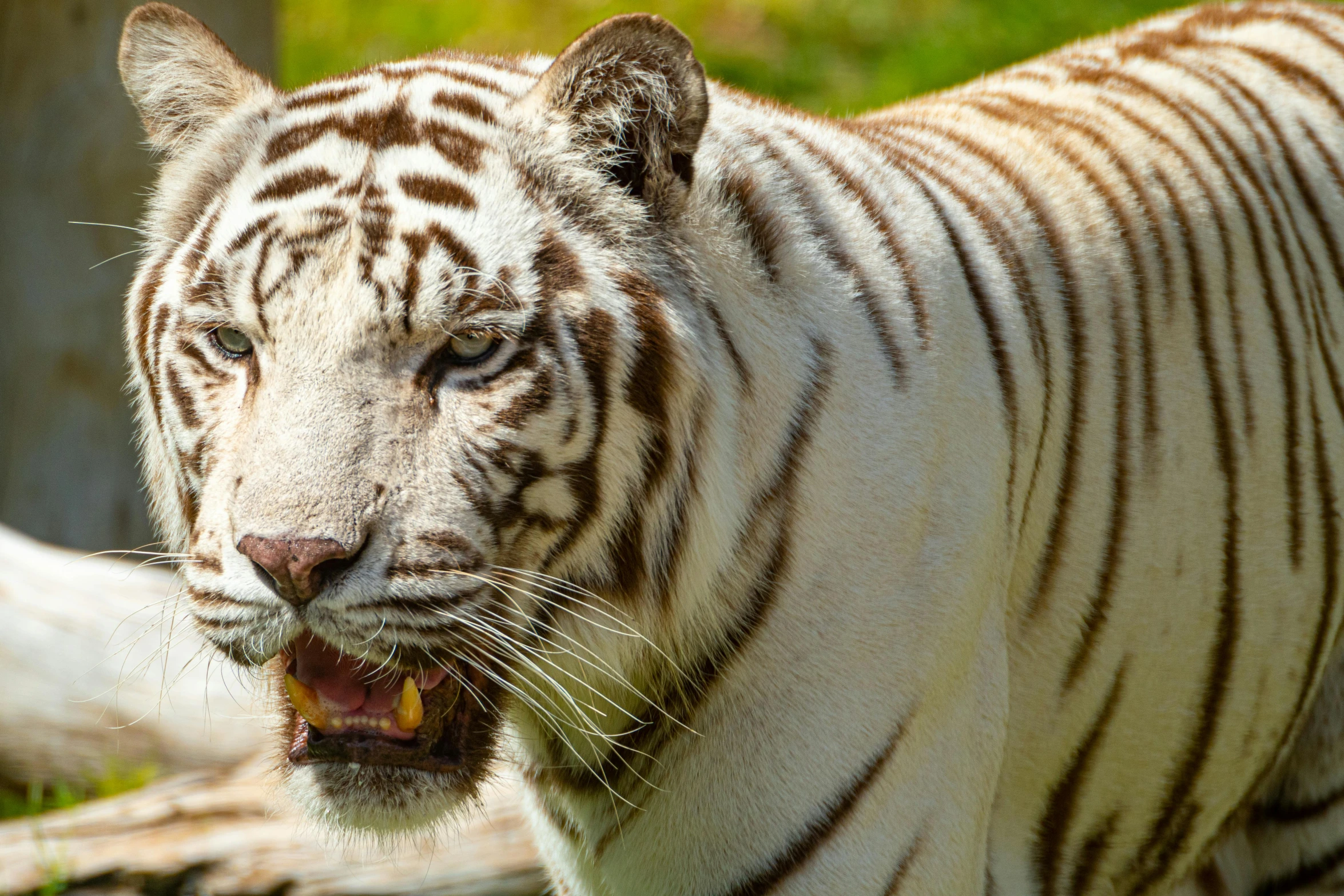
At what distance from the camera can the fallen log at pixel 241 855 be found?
2574 millimetres

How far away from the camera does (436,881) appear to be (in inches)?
103

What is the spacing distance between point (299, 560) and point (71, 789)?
219cm

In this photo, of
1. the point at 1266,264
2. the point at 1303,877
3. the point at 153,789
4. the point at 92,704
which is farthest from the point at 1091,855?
the point at 92,704

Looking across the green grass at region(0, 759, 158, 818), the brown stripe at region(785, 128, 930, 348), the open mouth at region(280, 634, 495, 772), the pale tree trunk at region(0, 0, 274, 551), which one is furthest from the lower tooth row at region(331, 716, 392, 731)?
the pale tree trunk at region(0, 0, 274, 551)

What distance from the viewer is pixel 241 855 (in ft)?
8.52

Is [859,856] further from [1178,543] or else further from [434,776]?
[1178,543]

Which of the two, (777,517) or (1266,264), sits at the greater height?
(1266,264)

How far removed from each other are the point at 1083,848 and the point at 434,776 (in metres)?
0.93

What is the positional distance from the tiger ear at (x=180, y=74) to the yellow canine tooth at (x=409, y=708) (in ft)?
2.39

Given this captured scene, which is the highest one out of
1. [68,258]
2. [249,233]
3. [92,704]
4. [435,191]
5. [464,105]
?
[464,105]

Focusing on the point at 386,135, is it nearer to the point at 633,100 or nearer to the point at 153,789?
the point at 633,100

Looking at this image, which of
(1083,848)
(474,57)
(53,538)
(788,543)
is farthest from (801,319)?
(53,538)

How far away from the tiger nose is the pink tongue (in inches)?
7.2

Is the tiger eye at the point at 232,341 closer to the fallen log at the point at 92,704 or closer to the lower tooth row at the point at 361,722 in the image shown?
the lower tooth row at the point at 361,722
